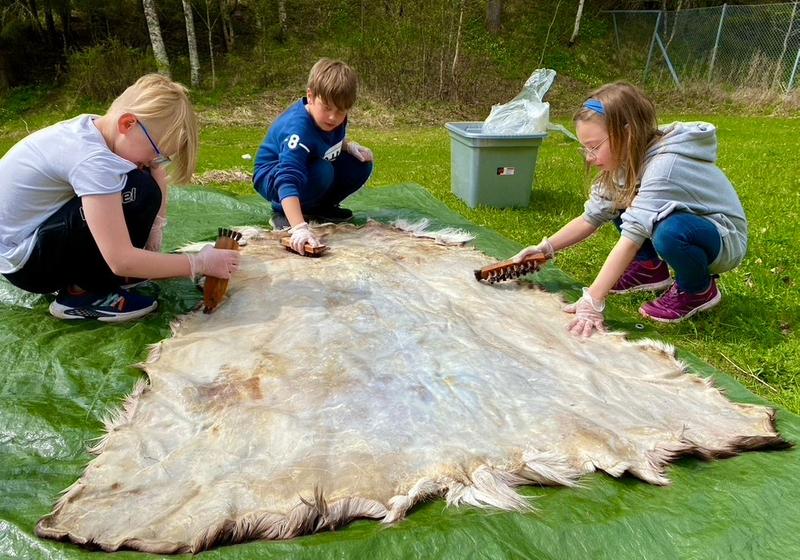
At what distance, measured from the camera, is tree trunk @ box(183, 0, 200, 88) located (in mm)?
10367

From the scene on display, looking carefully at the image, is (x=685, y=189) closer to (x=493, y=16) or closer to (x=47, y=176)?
(x=47, y=176)

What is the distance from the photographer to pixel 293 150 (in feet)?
8.54

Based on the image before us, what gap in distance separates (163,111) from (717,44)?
13.3 metres

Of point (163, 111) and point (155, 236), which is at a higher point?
point (163, 111)

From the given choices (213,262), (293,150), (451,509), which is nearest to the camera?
(451,509)

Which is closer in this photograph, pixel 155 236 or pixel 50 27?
pixel 155 236

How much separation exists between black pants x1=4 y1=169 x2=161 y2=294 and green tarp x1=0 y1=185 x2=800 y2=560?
0.56 feet

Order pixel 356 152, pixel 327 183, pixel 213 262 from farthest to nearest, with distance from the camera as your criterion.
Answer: pixel 356 152, pixel 327 183, pixel 213 262

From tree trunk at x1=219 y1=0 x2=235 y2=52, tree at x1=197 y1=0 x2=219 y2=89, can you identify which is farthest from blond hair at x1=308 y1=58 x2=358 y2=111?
tree trunk at x1=219 y1=0 x2=235 y2=52

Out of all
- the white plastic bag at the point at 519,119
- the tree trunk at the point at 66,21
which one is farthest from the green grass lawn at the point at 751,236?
the tree trunk at the point at 66,21

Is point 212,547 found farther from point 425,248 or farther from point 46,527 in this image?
point 425,248

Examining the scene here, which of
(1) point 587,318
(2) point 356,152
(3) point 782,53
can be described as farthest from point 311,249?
(3) point 782,53

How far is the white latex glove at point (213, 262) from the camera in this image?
1.87 m

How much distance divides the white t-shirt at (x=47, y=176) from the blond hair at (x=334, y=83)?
1003mm
